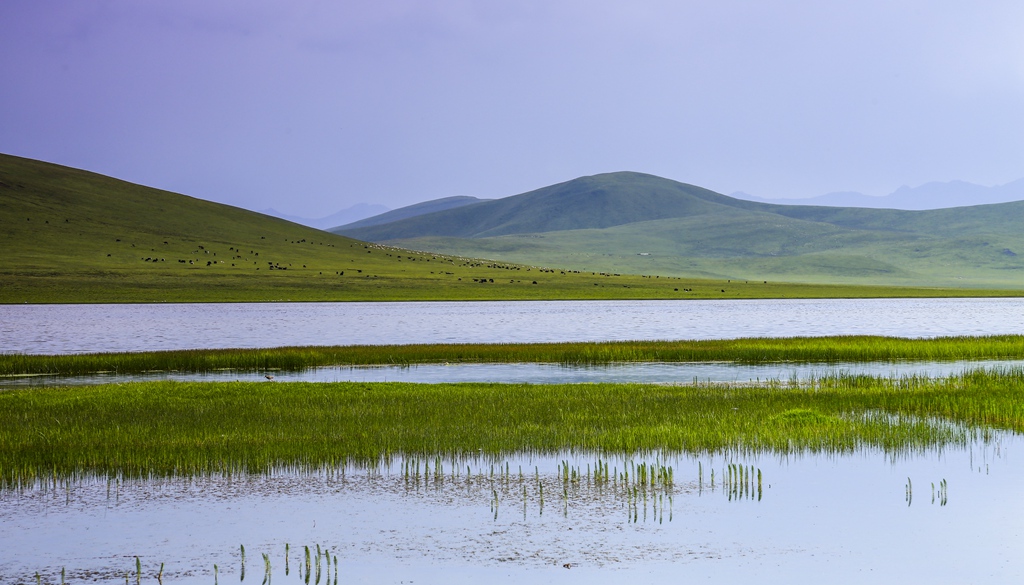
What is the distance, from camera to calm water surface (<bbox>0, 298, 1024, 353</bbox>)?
49.7 meters

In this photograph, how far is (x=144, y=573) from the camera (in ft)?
40.2

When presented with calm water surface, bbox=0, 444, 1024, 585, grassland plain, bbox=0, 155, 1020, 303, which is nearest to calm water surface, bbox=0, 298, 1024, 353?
grassland plain, bbox=0, 155, 1020, 303

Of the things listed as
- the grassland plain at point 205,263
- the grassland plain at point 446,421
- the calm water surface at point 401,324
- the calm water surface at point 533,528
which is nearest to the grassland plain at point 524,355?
the calm water surface at point 401,324

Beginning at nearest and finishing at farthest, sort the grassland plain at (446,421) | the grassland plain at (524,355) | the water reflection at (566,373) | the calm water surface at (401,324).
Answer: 1. the grassland plain at (446,421)
2. the water reflection at (566,373)
3. the grassland plain at (524,355)
4. the calm water surface at (401,324)

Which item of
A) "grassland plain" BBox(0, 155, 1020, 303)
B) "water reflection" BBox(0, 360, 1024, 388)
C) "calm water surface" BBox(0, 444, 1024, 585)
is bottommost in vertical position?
"calm water surface" BBox(0, 444, 1024, 585)

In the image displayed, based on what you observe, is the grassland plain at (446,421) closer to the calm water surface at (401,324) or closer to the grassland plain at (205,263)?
the calm water surface at (401,324)

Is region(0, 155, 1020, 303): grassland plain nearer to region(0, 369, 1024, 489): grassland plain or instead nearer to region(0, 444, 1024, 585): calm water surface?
region(0, 369, 1024, 489): grassland plain

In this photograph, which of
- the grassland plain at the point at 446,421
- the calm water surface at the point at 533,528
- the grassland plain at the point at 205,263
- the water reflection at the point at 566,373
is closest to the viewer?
the calm water surface at the point at 533,528

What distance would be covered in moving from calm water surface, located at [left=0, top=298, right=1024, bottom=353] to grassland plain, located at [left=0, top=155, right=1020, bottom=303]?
14.4 metres

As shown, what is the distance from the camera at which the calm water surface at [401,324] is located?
163ft

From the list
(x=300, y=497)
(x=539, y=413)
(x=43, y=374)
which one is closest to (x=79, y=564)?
(x=300, y=497)

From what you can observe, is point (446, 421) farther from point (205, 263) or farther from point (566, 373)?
point (205, 263)

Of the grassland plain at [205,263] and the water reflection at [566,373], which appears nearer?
the water reflection at [566,373]

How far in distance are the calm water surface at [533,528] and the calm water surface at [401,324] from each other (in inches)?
1187
